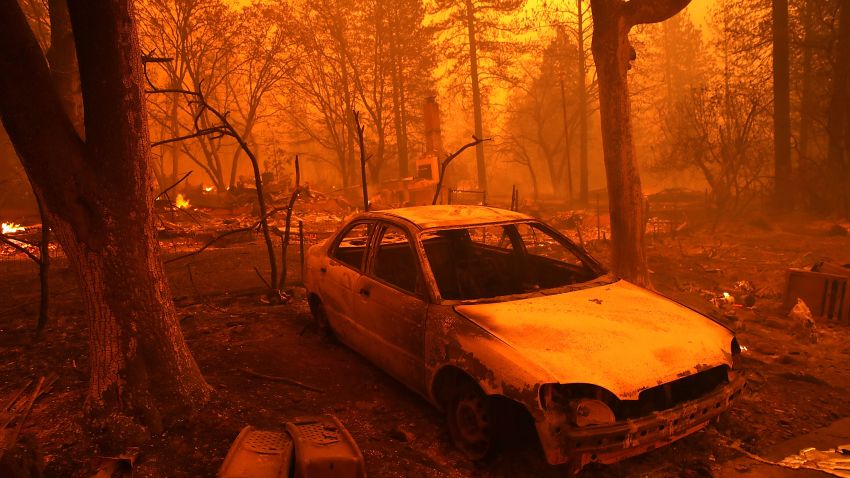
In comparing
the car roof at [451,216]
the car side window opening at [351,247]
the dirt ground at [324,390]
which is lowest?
the dirt ground at [324,390]

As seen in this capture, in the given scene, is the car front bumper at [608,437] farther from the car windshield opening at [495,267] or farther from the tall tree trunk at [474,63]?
the tall tree trunk at [474,63]

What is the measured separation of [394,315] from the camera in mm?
4020

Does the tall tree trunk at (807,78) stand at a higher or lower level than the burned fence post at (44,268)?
higher

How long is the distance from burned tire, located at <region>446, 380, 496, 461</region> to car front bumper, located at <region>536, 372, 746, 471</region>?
A: 438 millimetres

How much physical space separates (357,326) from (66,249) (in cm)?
222

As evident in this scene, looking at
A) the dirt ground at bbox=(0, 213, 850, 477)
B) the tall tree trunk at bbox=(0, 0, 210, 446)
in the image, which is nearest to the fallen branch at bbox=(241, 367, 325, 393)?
the dirt ground at bbox=(0, 213, 850, 477)

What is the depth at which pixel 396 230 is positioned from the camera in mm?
4520

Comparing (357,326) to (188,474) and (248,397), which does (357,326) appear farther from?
(188,474)

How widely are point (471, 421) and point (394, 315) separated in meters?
1.05

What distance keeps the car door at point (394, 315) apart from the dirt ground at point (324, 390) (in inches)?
14.5

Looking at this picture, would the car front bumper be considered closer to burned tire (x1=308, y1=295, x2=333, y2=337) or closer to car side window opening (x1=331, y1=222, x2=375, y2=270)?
car side window opening (x1=331, y1=222, x2=375, y2=270)

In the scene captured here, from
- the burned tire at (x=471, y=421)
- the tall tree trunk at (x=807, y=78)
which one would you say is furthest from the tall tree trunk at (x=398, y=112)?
the burned tire at (x=471, y=421)

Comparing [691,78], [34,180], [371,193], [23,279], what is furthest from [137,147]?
[691,78]

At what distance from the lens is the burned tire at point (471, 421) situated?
3.18 metres
